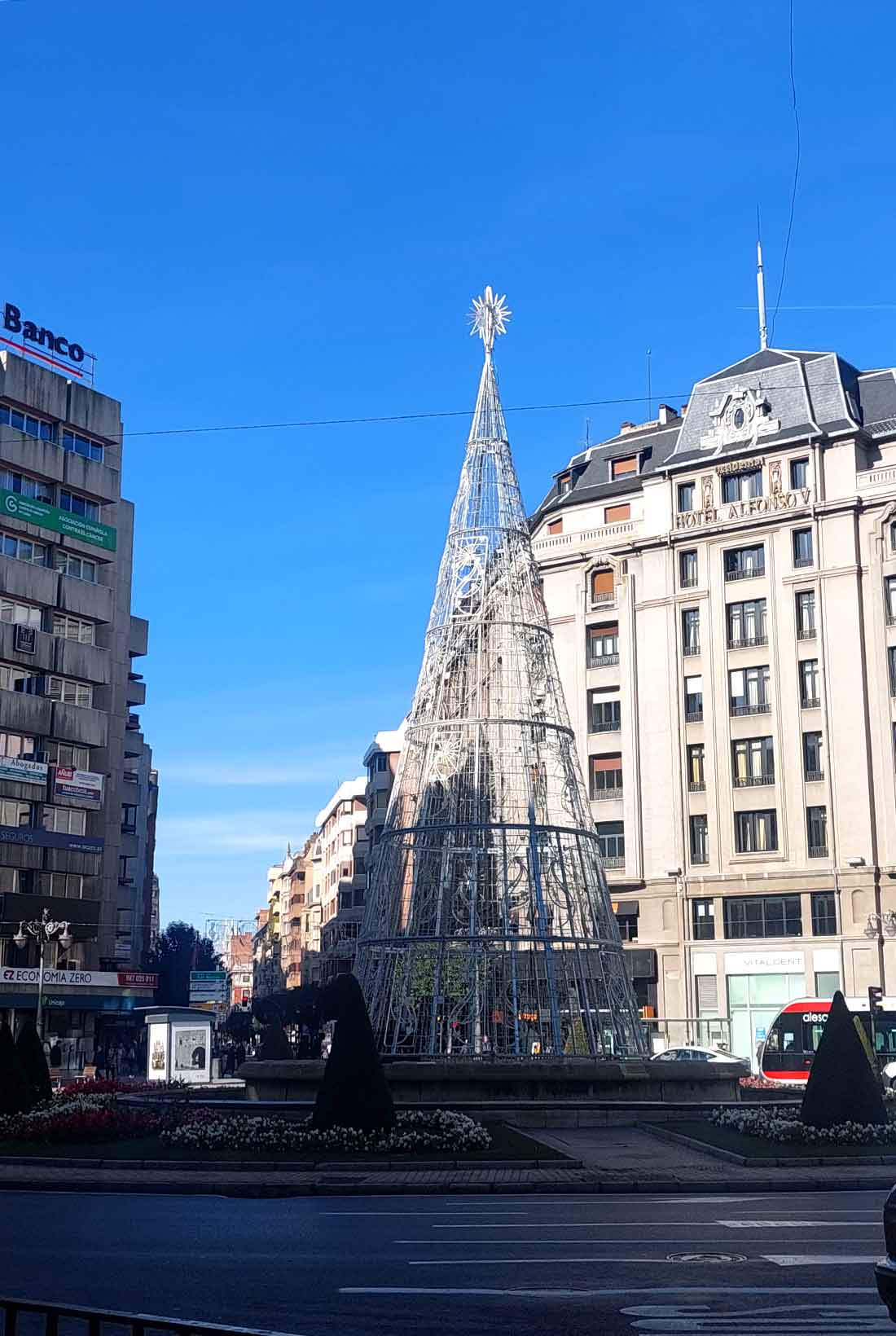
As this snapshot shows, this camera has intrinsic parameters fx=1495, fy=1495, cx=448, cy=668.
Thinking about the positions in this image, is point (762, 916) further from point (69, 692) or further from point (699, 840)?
point (69, 692)

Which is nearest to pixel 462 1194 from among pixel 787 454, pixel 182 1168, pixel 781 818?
pixel 182 1168

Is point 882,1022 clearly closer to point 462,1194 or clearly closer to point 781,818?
point 781,818

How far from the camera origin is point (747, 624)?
207ft

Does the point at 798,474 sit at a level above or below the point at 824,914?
above

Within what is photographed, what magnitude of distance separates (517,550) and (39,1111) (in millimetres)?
15344

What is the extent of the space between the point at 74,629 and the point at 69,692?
121 inches

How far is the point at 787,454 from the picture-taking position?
62344mm

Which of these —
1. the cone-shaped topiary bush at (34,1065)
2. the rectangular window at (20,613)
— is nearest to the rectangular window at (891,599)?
the rectangular window at (20,613)

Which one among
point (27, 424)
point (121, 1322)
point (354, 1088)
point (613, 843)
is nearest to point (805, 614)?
point (613, 843)

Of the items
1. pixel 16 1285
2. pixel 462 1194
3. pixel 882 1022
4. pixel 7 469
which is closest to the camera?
pixel 16 1285

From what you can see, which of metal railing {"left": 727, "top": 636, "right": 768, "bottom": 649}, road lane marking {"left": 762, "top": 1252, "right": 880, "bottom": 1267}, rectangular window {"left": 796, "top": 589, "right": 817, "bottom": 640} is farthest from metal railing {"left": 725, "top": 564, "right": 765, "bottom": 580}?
road lane marking {"left": 762, "top": 1252, "right": 880, "bottom": 1267}

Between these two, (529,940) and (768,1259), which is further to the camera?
(529,940)

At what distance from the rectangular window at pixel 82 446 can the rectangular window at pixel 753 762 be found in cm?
3328

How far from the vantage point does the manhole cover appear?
1265cm
